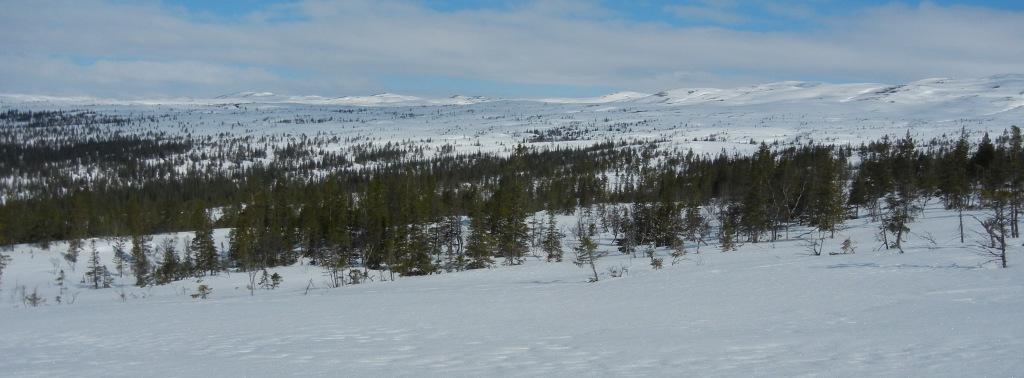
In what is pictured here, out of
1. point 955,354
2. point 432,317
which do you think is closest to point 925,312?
point 955,354

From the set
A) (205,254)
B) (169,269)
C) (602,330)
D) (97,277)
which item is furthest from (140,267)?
(602,330)

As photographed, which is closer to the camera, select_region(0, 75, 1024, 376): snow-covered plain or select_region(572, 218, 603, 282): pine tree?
select_region(0, 75, 1024, 376): snow-covered plain

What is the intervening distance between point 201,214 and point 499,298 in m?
68.8

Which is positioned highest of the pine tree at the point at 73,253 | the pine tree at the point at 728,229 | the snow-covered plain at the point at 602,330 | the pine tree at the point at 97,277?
the snow-covered plain at the point at 602,330

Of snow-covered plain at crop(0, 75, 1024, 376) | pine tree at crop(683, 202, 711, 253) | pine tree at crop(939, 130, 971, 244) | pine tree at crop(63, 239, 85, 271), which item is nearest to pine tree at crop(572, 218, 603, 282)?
snow-covered plain at crop(0, 75, 1024, 376)

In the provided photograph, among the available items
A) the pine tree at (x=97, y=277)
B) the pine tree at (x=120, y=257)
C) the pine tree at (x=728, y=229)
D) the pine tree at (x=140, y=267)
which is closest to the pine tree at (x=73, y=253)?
the pine tree at (x=120, y=257)

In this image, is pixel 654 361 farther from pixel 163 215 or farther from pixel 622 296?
pixel 163 215

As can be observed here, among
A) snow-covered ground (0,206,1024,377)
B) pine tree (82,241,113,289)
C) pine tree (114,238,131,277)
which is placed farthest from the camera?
pine tree (114,238,131,277)

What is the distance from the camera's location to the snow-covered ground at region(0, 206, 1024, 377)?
835cm

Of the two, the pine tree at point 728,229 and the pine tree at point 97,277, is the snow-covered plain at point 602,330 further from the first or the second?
the pine tree at point 97,277

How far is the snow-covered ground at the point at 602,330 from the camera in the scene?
8.35m

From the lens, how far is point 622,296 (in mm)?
17281

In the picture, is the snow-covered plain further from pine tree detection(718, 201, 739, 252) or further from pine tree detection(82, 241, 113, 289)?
pine tree detection(82, 241, 113, 289)

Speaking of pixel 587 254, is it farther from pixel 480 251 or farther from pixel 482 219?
pixel 482 219
